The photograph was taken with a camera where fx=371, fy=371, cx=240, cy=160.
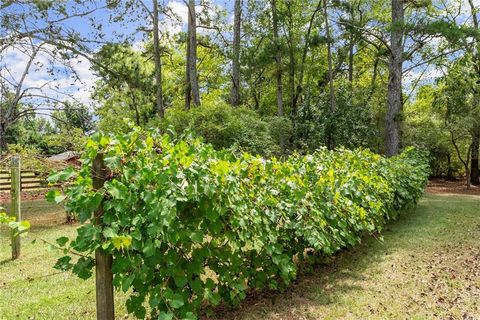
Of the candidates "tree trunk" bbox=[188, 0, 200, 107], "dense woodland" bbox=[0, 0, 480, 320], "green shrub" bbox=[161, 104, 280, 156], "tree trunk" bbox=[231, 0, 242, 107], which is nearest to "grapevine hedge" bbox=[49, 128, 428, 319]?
"dense woodland" bbox=[0, 0, 480, 320]

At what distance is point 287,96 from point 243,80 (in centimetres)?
246

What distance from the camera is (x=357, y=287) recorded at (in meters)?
3.71

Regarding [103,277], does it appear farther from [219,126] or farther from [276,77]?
[276,77]

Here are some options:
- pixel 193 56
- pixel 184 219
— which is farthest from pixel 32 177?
pixel 184 219

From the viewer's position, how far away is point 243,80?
18344 mm

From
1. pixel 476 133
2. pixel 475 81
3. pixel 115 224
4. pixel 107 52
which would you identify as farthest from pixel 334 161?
pixel 475 81

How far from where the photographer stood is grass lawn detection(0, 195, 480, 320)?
316 cm

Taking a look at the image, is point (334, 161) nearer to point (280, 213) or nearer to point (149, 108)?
point (280, 213)

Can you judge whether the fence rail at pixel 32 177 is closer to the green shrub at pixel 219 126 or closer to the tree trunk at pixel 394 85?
the green shrub at pixel 219 126

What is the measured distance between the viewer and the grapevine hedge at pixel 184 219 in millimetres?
2016

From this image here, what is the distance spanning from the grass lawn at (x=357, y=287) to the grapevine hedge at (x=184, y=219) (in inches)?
18.9

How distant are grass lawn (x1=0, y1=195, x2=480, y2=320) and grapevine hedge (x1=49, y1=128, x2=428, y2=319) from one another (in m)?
0.48

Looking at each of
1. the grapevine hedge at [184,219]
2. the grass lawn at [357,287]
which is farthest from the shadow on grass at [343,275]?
the grapevine hedge at [184,219]

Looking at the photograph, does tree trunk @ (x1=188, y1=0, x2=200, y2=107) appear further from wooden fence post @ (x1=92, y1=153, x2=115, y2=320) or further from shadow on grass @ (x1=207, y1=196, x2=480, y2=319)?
wooden fence post @ (x1=92, y1=153, x2=115, y2=320)
